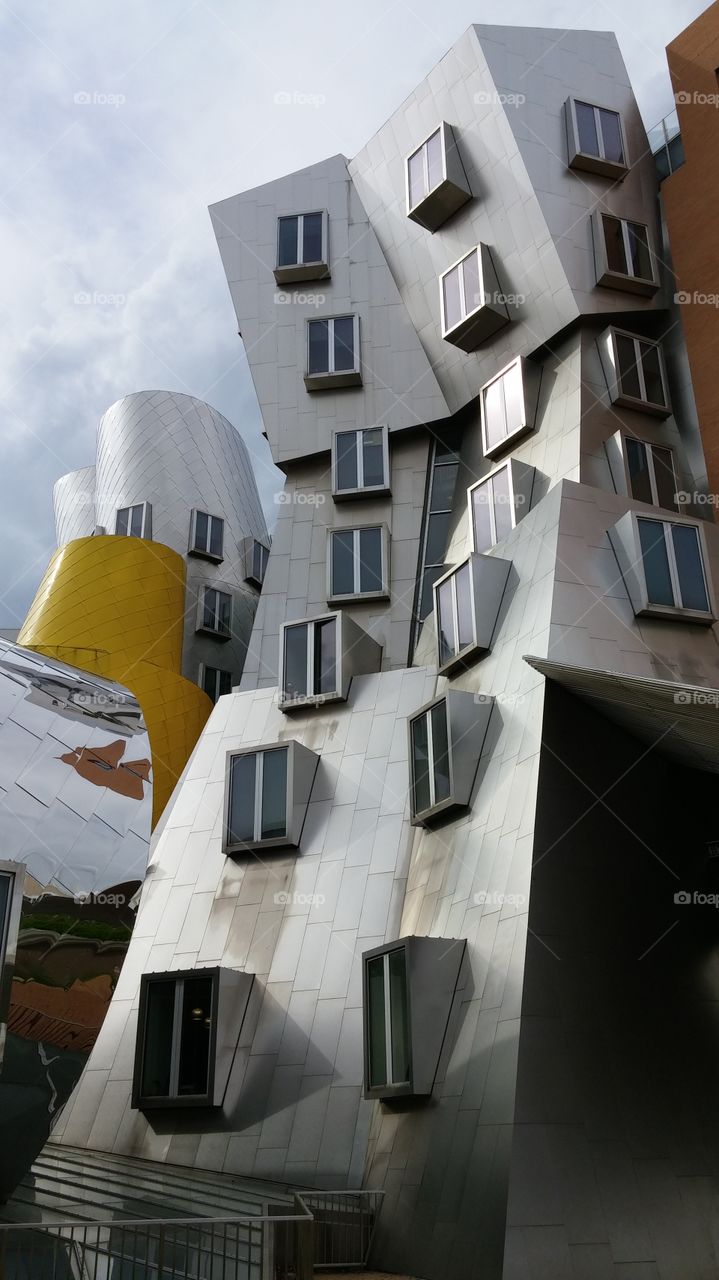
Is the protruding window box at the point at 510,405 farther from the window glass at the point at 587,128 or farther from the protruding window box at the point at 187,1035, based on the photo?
the protruding window box at the point at 187,1035

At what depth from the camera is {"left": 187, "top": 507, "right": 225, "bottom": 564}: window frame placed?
34594mm

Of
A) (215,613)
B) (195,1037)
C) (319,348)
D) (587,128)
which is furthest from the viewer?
(215,613)

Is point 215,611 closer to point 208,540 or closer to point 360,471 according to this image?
point 208,540

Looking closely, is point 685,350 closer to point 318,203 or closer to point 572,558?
point 572,558

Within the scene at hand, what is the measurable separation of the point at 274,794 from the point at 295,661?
3191mm

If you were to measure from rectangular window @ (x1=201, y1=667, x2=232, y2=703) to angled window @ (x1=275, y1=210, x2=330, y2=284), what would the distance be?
1071 cm

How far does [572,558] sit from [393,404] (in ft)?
34.2

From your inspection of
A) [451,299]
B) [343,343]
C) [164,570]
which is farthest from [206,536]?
[451,299]

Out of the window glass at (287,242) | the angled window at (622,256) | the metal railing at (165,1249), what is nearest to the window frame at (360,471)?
the window glass at (287,242)

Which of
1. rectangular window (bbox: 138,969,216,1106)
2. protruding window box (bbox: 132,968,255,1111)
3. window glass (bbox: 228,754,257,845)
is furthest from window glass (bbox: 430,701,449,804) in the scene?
rectangular window (bbox: 138,969,216,1106)

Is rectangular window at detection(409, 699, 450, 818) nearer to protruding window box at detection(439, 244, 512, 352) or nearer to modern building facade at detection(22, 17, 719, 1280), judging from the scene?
modern building facade at detection(22, 17, 719, 1280)

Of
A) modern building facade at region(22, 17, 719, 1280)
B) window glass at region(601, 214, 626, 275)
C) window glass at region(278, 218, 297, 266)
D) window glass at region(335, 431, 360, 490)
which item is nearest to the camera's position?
modern building facade at region(22, 17, 719, 1280)

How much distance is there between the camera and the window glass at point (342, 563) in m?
25.2

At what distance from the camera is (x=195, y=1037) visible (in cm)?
1777
